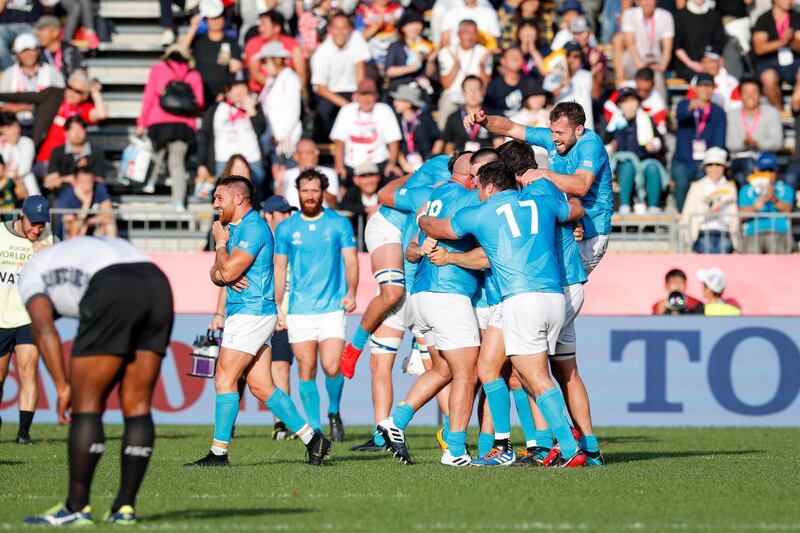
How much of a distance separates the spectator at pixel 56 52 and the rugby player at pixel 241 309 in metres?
11.6

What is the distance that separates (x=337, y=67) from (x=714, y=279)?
6.93m

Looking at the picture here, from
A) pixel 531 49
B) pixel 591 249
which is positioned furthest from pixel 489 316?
pixel 531 49

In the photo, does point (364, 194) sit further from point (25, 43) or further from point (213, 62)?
point (25, 43)

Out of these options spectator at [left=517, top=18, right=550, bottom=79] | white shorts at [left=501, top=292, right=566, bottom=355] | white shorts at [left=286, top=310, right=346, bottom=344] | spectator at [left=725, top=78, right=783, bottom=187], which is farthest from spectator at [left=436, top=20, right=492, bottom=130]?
white shorts at [left=501, top=292, right=566, bottom=355]

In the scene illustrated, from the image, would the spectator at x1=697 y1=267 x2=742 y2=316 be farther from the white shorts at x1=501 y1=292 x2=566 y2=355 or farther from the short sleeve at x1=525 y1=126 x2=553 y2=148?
the white shorts at x1=501 y1=292 x2=566 y2=355

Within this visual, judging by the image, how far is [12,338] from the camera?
15258 millimetres

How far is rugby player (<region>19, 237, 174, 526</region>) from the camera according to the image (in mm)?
8047

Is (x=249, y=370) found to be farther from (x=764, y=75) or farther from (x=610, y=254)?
(x=764, y=75)

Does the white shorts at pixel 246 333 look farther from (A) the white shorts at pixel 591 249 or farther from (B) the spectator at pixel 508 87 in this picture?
(B) the spectator at pixel 508 87

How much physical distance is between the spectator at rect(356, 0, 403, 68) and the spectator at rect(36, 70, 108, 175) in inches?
172

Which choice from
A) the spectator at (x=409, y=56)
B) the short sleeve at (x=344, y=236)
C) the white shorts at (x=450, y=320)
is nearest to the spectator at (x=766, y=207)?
the spectator at (x=409, y=56)

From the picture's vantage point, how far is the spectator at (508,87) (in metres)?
21.7

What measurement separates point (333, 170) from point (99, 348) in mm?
13021

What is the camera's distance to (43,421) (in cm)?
1867
